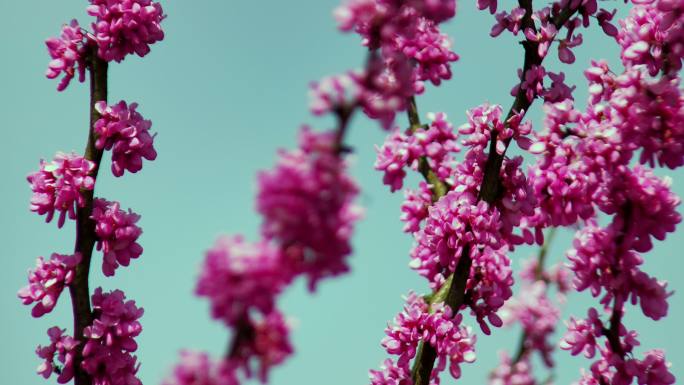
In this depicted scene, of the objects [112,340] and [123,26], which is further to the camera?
[123,26]

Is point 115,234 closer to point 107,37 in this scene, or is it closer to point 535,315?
point 107,37

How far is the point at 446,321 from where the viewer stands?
3922 mm

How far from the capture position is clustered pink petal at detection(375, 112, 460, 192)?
172 inches

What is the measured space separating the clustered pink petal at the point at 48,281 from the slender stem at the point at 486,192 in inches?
72.5

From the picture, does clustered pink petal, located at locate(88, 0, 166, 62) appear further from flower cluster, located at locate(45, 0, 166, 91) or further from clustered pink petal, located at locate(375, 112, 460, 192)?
clustered pink petal, located at locate(375, 112, 460, 192)

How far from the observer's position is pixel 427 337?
3.97 m

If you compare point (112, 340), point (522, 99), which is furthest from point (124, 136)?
point (522, 99)

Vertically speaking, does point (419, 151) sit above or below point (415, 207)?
above

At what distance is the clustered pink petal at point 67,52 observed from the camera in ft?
13.8

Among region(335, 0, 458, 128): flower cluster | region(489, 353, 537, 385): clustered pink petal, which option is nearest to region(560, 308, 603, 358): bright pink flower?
region(335, 0, 458, 128): flower cluster

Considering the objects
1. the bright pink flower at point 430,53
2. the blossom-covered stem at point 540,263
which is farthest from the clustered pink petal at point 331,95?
the blossom-covered stem at point 540,263

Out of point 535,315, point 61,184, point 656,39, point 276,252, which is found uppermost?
point 535,315

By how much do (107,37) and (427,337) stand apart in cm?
232

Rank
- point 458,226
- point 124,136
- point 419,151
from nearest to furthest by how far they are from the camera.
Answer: point 458,226
point 124,136
point 419,151
